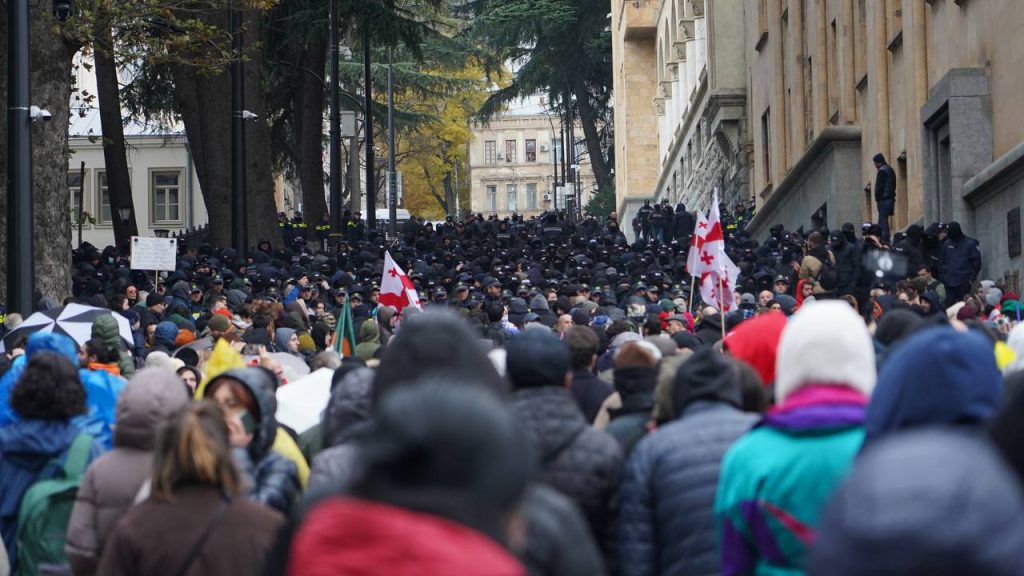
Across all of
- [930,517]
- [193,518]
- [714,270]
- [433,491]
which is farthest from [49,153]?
[930,517]

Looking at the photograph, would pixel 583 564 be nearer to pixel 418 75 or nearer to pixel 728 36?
pixel 728 36

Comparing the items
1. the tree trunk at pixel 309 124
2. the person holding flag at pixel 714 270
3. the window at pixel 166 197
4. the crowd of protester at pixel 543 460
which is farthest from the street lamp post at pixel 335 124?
the window at pixel 166 197

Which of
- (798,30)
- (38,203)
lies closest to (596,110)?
(798,30)

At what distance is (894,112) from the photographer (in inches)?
1287

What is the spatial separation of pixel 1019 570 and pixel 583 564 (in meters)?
1.41

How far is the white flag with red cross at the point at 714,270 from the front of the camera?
1955 centimetres

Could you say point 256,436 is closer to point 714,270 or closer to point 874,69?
point 714,270

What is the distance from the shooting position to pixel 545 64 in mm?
73312

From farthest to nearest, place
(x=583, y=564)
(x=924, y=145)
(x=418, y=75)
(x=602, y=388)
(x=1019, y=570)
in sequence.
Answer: (x=418, y=75), (x=924, y=145), (x=602, y=388), (x=583, y=564), (x=1019, y=570)

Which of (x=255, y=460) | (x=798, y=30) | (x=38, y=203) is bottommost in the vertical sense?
(x=255, y=460)

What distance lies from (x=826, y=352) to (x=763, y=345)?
199cm

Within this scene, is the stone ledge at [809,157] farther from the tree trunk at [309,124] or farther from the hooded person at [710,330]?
the hooded person at [710,330]

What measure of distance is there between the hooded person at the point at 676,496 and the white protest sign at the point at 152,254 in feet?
60.5

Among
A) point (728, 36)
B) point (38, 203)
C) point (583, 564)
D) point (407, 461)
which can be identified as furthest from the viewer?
point (728, 36)
